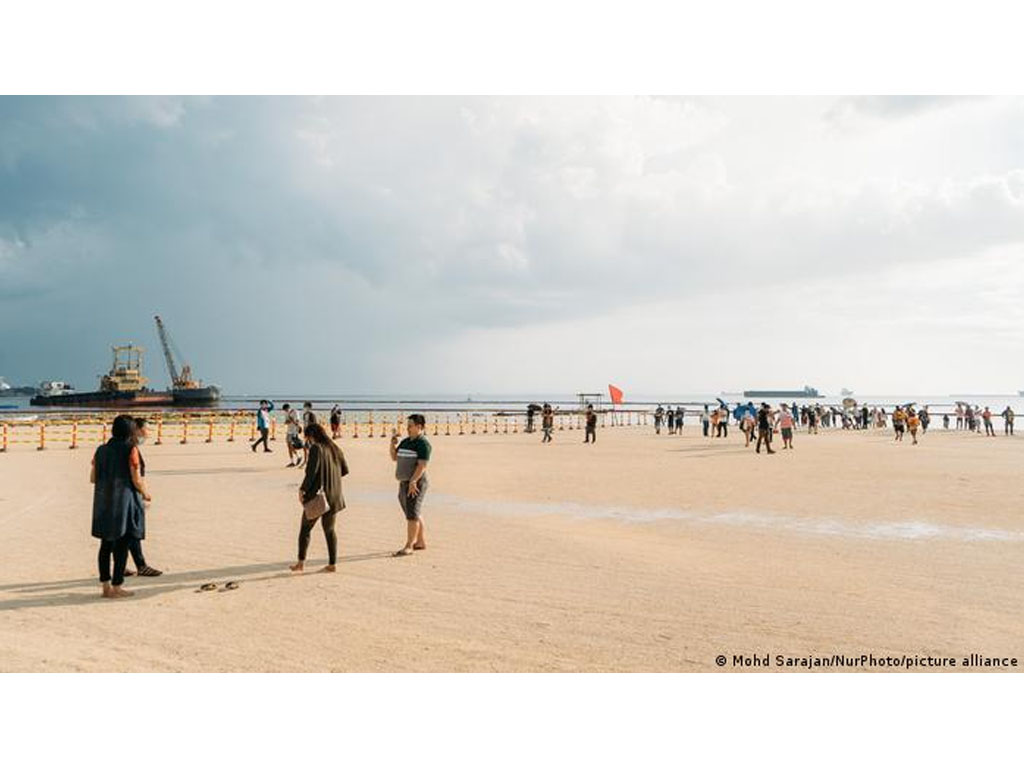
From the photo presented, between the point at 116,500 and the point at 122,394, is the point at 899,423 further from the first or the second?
the point at 122,394

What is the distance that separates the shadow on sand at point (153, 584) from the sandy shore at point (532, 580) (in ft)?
0.13

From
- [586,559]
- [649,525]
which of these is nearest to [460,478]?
[649,525]

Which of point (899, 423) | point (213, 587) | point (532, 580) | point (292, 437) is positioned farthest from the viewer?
point (899, 423)

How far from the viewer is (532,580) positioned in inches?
277

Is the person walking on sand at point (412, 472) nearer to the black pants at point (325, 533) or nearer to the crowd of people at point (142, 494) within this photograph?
the crowd of people at point (142, 494)

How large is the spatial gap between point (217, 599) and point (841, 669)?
5.57 m

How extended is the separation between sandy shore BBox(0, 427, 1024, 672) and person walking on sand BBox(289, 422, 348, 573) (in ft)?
1.32

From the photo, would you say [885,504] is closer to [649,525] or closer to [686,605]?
[649,525]

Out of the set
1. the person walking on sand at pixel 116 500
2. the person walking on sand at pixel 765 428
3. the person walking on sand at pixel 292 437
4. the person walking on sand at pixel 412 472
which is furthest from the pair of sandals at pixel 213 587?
the person walking on sand at pixel 765 428

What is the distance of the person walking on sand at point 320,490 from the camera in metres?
7.22

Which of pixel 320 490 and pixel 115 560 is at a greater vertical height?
pixel 320 490

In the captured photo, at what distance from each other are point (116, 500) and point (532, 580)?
4.34 m

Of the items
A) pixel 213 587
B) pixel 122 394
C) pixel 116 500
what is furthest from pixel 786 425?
pixel 122 394

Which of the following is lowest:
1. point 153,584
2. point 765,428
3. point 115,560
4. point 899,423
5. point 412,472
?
point 153,584
